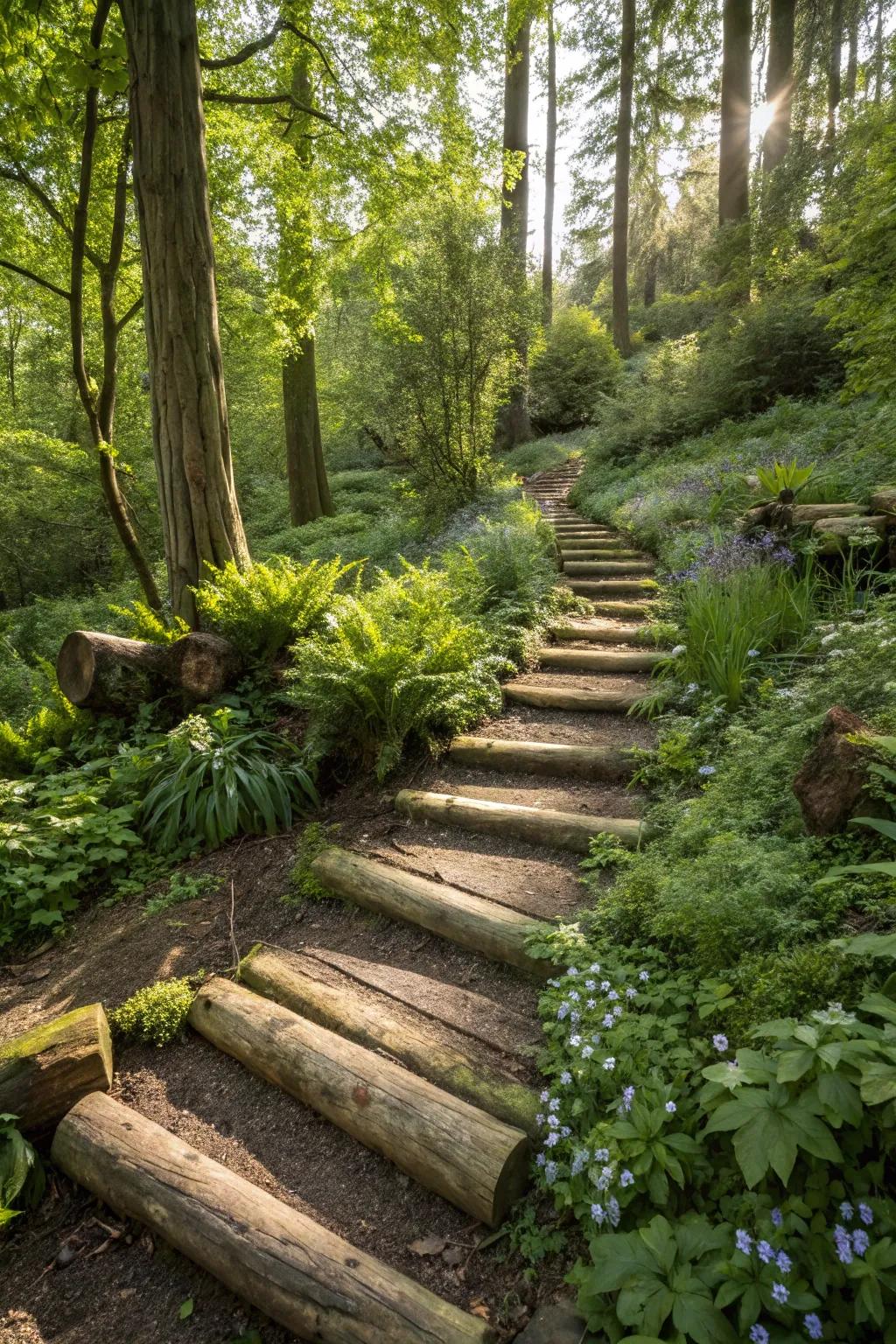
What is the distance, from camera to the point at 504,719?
4.56 metres

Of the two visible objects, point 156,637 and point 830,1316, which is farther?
point 156,637

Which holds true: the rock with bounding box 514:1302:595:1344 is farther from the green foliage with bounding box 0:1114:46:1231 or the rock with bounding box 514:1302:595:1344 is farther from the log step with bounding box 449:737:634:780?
the log step with bounding box 449:737:634:780

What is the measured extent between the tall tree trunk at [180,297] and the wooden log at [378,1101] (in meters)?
→ 3.51

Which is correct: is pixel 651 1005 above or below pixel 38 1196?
above

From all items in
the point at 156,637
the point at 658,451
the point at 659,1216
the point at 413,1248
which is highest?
the point at 658,451

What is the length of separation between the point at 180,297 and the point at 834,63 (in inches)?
934

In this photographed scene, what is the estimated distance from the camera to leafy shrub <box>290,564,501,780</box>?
13.2 ft

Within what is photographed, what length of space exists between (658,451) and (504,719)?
820cm

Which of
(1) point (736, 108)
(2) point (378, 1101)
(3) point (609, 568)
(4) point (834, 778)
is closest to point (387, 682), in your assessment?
(2) point (378, 1101)

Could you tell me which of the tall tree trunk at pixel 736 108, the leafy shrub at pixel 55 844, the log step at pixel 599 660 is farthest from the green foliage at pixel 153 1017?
the tall tree trunk at pixel 736 108

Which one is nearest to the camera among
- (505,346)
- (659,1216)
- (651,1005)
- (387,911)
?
(659,1216)

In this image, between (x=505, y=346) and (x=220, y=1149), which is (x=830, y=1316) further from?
(x=505, y=346)

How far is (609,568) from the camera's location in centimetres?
699

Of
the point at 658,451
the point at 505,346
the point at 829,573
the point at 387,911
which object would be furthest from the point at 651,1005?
the point at 658,451
